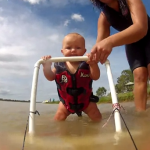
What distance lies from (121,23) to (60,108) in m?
0.96

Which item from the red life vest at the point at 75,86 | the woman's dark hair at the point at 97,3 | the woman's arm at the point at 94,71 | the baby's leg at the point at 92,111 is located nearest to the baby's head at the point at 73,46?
the red life vest at the point at 75,86

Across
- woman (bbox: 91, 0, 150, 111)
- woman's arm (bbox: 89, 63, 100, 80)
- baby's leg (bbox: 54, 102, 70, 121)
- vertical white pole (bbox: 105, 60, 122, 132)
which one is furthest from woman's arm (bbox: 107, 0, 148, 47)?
baby's leg (bbox: 54, 102, 70, 121)

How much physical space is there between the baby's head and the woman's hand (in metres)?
0.56

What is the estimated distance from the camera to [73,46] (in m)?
2.11

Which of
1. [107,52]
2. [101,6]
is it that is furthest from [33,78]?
[101,6]

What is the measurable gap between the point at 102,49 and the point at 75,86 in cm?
70

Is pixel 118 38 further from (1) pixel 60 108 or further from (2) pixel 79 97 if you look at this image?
(1) pixel 60 108

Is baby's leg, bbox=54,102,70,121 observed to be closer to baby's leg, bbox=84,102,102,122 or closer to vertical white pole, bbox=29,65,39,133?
baby's leg, bbox=84,102,102,122

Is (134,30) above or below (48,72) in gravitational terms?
above

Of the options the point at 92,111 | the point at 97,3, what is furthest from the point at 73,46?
the point at 92,111

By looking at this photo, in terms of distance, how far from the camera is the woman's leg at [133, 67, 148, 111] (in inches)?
84.8

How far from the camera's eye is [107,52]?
1504 mm

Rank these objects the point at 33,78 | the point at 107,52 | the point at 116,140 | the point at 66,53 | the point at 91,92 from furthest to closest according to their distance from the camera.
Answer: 1. the point at 91,92
2. the point at 66,53
3. the point at 33,78
4. the point at 107,52
5. the point at 116,140

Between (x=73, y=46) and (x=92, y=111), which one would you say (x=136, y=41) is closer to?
(x=73, y=46)
